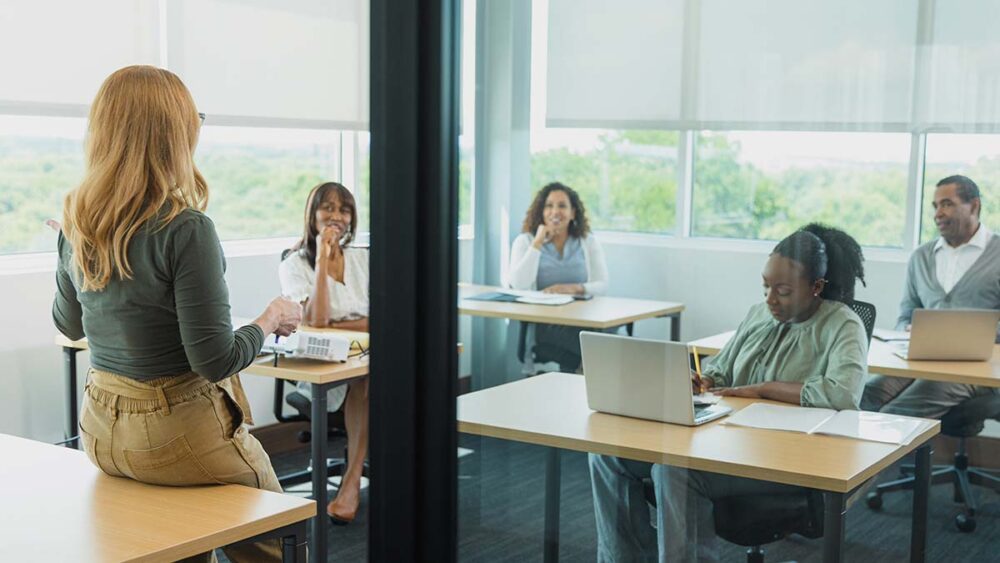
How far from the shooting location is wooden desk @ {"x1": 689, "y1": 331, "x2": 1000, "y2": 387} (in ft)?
3.82

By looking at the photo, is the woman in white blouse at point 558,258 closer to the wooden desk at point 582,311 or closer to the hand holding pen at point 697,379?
the wooden desk at point 582,311

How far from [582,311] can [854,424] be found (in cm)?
42

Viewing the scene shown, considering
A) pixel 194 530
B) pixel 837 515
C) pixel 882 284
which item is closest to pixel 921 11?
pixel 882 284

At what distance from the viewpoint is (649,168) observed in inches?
55.2

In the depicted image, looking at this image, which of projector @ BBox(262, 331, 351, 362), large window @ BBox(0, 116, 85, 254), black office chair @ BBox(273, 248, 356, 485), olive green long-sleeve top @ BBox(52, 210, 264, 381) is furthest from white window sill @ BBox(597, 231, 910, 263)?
large window @ BBox(0, 116, 85, 254)

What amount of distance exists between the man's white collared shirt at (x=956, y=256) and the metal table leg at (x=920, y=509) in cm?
19

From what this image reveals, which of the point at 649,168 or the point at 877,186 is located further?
the point at 649,168

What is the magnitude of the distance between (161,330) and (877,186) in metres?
1.60

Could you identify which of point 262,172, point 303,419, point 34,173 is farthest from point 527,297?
point 262,172

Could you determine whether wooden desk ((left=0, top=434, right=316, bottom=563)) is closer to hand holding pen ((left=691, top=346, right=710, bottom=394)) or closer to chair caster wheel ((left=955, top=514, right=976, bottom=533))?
hand holding pen ((left=691, top=346, right=710, bottom=394))

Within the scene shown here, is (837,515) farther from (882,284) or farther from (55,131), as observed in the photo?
(55,131)

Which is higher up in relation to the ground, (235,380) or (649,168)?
(649,168)

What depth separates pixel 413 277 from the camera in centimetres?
146

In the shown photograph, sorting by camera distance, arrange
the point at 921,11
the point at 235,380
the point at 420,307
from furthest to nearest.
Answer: the point at 235,380 → the point at 420,307 → the point at 921,11
